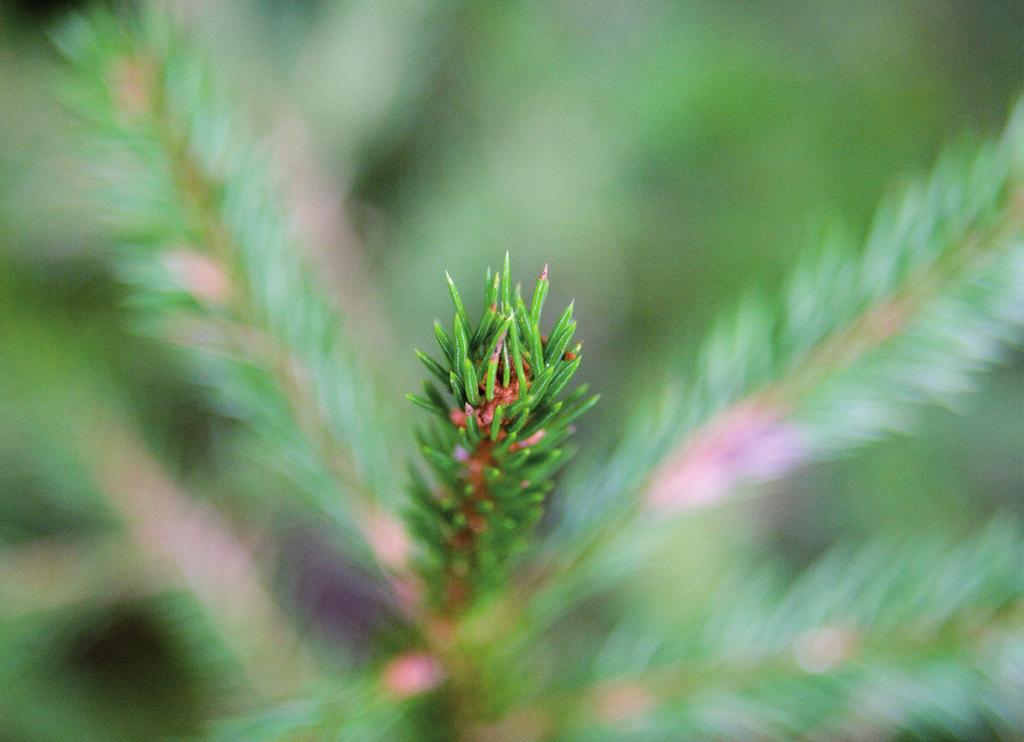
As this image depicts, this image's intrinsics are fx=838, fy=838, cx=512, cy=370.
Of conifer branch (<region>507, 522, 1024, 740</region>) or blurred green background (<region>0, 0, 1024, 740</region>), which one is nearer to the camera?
conifer branch (<region>507, 522, 1024, 740</region>)

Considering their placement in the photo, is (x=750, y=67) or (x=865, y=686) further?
(x=750, y=67)

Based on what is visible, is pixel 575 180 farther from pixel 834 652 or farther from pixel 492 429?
pixel 492 429

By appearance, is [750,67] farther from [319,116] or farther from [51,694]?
[51,694]

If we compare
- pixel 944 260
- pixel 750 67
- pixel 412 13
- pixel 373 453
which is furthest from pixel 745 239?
pixel 373 453

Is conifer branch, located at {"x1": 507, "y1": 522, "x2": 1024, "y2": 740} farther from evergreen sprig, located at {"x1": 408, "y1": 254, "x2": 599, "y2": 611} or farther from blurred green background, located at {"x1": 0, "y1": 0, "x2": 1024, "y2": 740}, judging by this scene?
blurred green background, located at {"x1": 0, "y1": 0, "x2": 1024, "y2": 740}

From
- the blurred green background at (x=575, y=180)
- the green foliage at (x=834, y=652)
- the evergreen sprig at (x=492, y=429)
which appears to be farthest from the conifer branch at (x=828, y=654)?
the blurred green background at (x=575, y=180)

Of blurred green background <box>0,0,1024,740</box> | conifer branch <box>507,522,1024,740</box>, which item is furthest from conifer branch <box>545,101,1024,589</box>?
blurred green background <box>0,0,1024,740</box>

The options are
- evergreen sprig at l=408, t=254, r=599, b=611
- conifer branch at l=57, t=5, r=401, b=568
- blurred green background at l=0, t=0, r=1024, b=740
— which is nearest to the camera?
evergreen sprig at l=408, t=254, r=599, b=611
